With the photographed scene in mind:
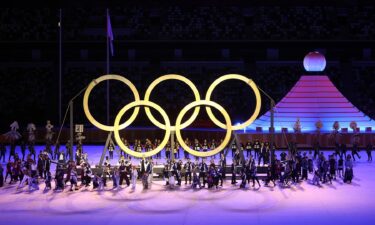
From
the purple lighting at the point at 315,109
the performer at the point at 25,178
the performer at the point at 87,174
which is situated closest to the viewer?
the performer at the point at 25,178

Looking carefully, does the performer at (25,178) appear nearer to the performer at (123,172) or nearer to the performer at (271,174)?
the performer at (123,172)

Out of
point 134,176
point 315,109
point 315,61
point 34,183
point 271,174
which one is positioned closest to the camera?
point 34,183

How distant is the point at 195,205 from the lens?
1969cm

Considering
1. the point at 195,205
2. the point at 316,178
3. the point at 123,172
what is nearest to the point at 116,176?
the point at 123,172

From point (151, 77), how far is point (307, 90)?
1519cm

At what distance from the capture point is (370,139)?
36.4 meters

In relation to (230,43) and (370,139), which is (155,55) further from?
(370,139)

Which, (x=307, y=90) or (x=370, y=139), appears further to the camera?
(x=307, y=90)

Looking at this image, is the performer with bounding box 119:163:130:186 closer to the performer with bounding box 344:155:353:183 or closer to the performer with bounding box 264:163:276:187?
the performer with bounding box 264:163:276:187

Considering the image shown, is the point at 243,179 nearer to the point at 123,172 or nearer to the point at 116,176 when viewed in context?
the point at 123,172

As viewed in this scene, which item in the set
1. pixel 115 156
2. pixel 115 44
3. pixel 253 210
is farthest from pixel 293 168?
pixel 115 44

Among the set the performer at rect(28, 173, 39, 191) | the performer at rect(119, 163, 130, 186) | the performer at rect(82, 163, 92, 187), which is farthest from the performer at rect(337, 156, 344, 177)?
the performer at rect(28, 173, 39, 191)

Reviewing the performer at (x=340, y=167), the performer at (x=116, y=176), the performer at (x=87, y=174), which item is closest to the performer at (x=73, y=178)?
the performer at (x=87, y=174)

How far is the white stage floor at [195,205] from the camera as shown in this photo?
1759 cm
